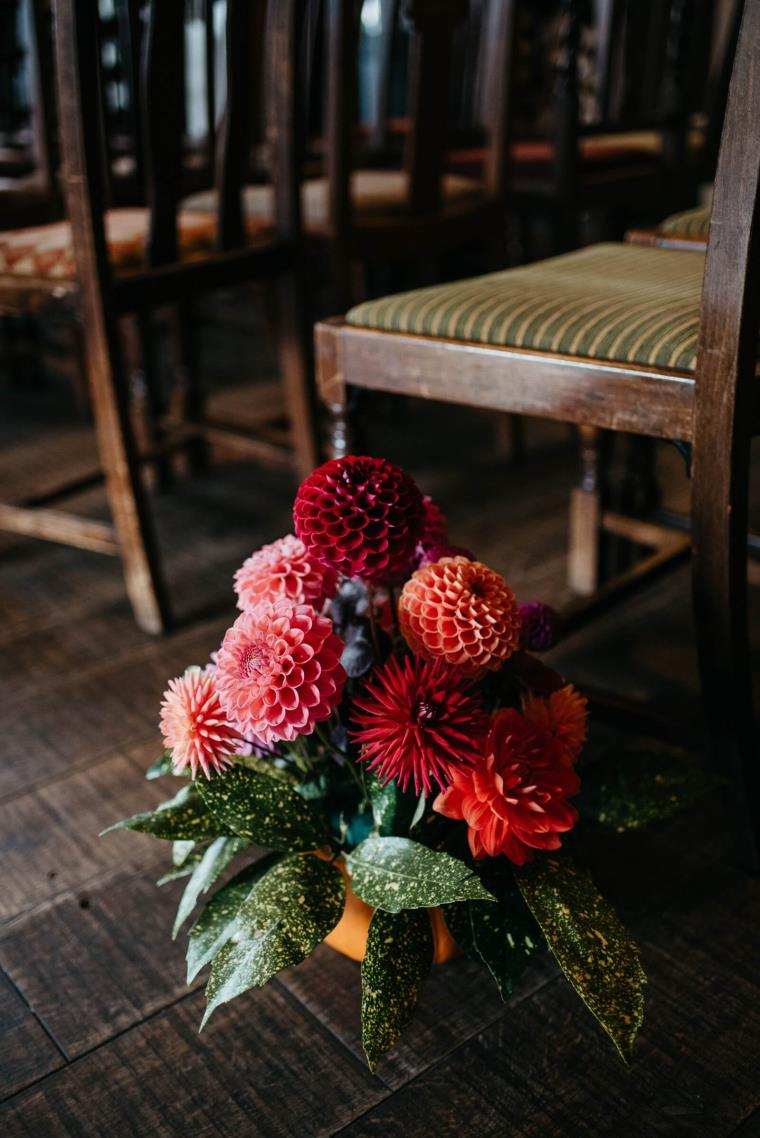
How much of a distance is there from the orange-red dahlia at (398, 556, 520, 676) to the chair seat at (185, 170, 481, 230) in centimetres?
109

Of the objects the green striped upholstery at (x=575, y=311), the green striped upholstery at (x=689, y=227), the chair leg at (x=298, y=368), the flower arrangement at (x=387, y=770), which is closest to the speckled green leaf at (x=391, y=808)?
the flower arrangement at (x=387, y=770)

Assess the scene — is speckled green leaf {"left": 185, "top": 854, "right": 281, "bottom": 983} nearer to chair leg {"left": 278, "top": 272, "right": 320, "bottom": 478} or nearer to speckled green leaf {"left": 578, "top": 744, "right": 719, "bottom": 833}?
speckled green leaf {"left": 578, "top": 744, "right": 719, "bottom": 833}

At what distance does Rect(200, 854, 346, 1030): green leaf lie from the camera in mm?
757

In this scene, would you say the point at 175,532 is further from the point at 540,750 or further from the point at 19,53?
the point at 19,53

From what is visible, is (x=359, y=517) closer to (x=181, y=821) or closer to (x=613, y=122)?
(x=181, y=821)

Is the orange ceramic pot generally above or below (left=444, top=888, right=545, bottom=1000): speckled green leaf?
below

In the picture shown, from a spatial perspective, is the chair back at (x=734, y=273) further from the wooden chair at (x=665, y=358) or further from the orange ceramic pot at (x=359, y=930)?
the orange ceramic pot at (x=359, y=930)

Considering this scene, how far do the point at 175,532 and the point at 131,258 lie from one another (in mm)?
542

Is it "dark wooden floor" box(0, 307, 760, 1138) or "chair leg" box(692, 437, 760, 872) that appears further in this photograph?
"chair leg" box(692, 437, 760, 872)

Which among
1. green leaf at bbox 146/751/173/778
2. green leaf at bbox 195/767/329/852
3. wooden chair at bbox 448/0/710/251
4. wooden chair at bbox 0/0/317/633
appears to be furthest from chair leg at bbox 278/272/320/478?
green leaf at bbox 195/767/329/852

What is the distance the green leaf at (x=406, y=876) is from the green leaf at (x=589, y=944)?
56 millimetres

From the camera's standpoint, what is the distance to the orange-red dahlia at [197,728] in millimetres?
802

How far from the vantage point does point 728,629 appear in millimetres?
953

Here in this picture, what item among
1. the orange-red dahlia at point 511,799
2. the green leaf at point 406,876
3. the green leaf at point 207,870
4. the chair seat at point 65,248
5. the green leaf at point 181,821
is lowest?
the green leaf at point 207,870
